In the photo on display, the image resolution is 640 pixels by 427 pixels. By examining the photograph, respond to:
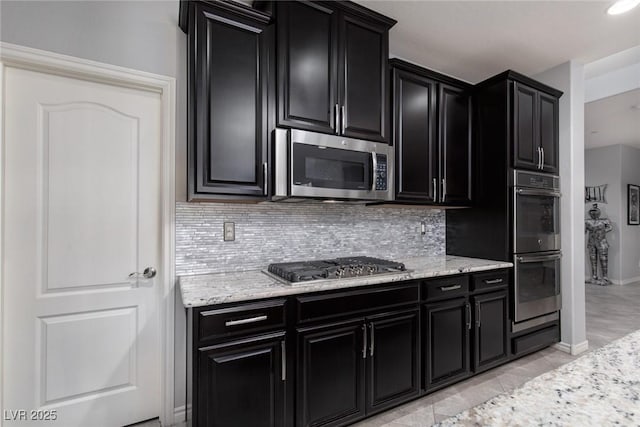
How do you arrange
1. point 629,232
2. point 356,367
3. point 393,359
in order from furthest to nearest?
point 629,232, point 393,359, point 356,367

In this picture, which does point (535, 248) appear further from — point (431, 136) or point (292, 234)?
point (292, 234)

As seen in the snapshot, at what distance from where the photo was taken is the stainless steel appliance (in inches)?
105

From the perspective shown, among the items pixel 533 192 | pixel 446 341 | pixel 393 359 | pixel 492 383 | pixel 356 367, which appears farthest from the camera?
pixel 533 192

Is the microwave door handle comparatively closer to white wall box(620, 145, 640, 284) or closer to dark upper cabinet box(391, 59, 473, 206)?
dark upper cabinet box(391, 59, 473, 206)

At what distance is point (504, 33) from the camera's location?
2484 millimetres

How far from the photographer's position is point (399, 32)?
2.48 metres

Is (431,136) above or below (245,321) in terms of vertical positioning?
above

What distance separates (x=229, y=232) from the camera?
2104 mm

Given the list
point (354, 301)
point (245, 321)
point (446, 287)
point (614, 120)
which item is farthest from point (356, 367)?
point (614, 120)

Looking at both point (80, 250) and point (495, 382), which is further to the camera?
point (495, 382)

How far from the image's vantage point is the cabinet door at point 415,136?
2.44m

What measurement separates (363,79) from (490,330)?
2.19 meters

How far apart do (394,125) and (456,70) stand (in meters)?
1.34

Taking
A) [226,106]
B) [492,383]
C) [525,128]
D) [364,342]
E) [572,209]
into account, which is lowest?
[492,383]
